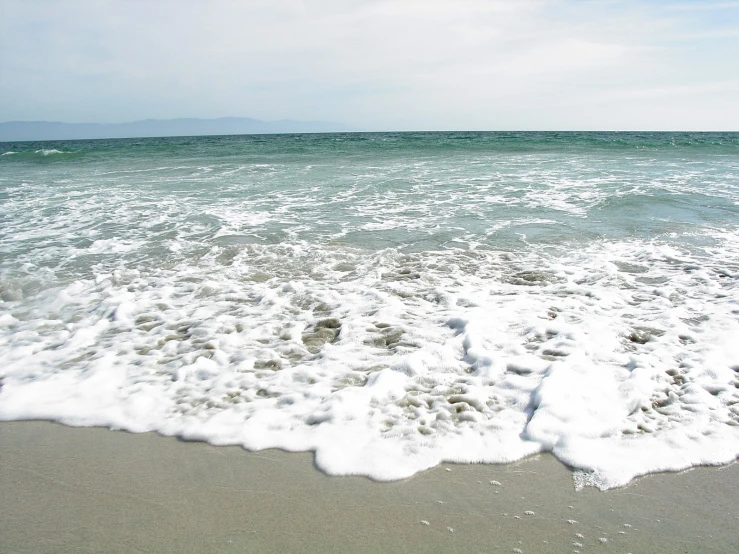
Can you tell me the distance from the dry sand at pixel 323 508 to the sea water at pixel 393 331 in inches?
5.2

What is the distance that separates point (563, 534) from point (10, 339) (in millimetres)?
4259

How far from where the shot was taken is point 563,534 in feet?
7.11

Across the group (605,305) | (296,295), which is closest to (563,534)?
(605,305)

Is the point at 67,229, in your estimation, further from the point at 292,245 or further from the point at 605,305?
the point at 605,305

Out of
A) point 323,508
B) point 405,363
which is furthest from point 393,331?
point 323,508

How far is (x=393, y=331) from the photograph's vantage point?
4211 millimetres

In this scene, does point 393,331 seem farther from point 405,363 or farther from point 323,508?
point 323,508

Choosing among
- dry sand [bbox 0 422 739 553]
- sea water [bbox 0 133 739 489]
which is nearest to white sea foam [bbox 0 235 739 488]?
sea water [bbox 0 133 739 489]

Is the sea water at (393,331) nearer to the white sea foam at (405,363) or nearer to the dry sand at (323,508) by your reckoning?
the white sea foam at (405,363)

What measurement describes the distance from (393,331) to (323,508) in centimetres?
200

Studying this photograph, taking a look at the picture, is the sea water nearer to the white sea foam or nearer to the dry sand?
the white sea foam

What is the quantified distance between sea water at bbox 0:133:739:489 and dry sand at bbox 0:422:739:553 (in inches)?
5.2

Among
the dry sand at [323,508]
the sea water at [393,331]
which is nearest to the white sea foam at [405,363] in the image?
the sea water at [393,331]

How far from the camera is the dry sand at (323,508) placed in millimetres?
2143
